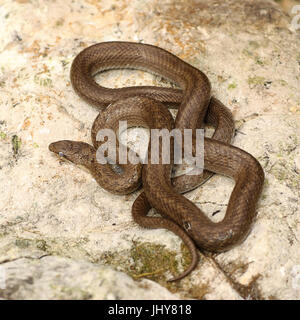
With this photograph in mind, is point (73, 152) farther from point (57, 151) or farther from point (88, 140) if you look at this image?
point (88, 140)

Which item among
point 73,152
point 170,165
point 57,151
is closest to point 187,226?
point 170,165

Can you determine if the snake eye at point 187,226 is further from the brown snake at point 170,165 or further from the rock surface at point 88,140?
the rock surface at point 88,140

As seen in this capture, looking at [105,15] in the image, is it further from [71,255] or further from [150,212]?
[71,255]

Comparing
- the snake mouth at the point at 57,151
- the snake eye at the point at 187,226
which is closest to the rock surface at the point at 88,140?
the snake mouth at the point at 57,151

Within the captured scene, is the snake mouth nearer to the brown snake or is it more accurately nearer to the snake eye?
the brown snake

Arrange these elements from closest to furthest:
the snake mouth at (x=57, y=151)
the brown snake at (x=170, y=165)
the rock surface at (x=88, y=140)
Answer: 1. the rock surface at (x=88, y=140)
2. the brown snake at (x=170, y=165)
3. the snake mouth at (x=57, y=151)

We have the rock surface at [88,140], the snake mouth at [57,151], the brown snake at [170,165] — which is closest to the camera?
the rock surface at [88,140]

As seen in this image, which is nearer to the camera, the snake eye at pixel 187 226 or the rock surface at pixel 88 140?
the rock surface at pixel 88 140

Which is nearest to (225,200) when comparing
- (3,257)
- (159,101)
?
(159,101)
